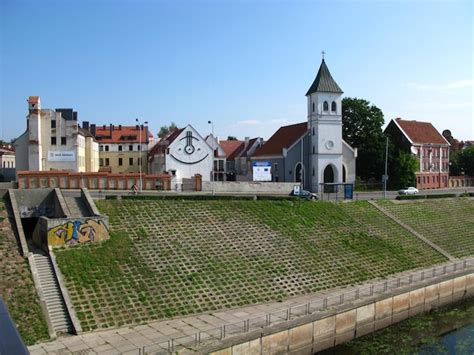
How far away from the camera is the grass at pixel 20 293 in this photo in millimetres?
20570

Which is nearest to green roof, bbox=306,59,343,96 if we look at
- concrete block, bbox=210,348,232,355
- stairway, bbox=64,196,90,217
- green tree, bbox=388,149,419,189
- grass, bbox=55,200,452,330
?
green tree, bbox=388,149,419,189

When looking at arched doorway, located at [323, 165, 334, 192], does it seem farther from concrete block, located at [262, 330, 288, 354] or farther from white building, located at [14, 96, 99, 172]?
concrete block, located at [262, 330, 288, 354]

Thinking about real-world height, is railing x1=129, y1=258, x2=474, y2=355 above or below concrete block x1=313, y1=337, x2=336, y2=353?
above

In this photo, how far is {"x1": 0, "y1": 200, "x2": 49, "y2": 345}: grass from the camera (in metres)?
20.6

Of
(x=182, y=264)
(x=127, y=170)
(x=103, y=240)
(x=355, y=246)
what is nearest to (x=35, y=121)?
(x=127, y=170)

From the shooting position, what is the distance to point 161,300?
80.7ft

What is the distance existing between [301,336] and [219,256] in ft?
29.5

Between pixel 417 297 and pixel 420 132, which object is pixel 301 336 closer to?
pixel 417 297

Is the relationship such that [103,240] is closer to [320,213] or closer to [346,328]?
[346,328]

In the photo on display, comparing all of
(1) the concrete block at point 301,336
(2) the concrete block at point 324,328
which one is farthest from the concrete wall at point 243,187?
(1) the concrete block at point 301,336

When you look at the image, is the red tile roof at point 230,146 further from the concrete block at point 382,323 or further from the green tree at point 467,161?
the concrete block at point 382,323

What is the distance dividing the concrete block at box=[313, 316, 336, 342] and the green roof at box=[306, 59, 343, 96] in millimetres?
39227

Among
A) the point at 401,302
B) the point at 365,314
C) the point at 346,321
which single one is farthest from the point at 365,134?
the point at 346,321

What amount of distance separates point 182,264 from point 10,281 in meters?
9.58
